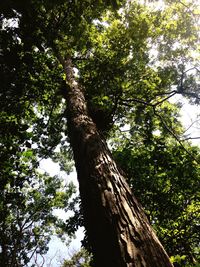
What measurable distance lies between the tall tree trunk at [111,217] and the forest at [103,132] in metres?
0.01

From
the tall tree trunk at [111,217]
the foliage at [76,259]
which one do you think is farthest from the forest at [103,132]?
the foliage at [76,259]

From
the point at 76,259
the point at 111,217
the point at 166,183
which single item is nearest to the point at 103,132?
the point at 166,183

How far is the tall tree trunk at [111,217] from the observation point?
173cm

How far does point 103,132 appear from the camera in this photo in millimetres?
6105

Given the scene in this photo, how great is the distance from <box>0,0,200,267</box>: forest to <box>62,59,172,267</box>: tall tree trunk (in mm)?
11

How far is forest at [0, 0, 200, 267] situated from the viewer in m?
2.35

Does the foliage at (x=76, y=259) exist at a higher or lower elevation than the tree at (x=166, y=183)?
higher

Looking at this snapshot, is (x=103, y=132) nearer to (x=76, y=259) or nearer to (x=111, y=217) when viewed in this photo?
(x=111, y=217)

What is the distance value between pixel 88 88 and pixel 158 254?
6.05 meters

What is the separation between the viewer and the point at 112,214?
214 cm

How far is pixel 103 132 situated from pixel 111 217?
4.08 meters

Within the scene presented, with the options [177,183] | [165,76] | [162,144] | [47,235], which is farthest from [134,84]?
[47,235]

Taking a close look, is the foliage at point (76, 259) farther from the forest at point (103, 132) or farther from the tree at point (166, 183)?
the tree at point (166, 183)

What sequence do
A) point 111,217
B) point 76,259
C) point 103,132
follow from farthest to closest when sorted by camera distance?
Answer: point 76,259, point 103,132, point 111,217
